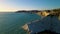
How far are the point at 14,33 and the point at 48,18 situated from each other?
17.3 ft

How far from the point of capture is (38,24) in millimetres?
17406

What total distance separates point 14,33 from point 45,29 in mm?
4543

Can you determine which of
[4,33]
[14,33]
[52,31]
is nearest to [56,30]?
[52,31]

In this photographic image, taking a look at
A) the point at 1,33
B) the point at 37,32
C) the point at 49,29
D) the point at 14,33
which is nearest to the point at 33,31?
the point at 37,32

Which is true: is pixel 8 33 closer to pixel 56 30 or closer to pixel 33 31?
pixel 33 31

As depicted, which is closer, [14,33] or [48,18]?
[48,18]

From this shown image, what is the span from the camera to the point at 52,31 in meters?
17.7

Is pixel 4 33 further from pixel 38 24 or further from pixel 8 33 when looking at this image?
pixel 38 24

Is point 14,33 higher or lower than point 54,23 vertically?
lower

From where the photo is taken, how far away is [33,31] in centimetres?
1727

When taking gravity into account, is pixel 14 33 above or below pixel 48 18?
below

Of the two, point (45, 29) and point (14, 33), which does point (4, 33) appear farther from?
point (45, 29)

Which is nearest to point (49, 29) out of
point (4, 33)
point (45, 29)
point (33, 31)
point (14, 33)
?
point (45, 29)

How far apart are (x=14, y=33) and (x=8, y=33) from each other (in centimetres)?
85
